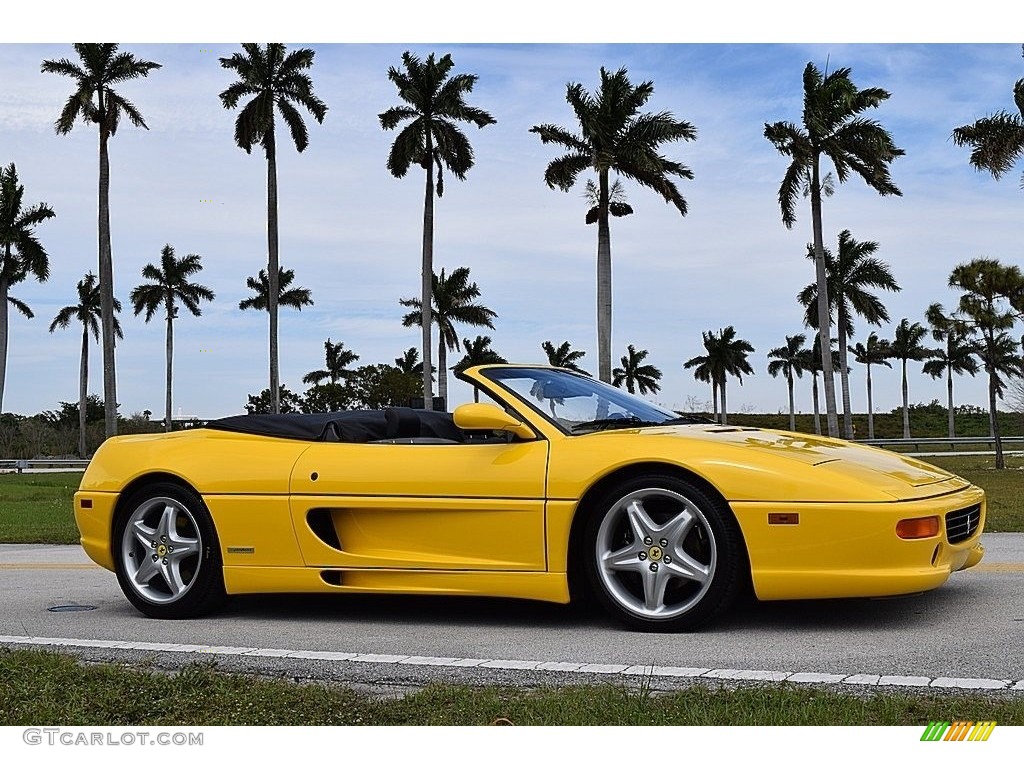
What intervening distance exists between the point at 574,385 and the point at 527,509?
3.58ft

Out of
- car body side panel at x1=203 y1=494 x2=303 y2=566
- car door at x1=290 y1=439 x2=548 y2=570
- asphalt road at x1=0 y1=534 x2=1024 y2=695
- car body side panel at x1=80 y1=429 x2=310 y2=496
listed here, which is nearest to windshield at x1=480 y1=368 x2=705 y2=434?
car door at x1=290 y1=439 x2=548 y2=570

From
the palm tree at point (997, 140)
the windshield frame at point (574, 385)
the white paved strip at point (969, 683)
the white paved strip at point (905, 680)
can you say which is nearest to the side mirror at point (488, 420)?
the windshield frame at point (574, 385)

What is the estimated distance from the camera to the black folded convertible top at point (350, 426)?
21.3ft

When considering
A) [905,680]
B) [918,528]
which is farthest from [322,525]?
[905,680]

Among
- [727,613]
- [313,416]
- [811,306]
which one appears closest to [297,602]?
[313,416]

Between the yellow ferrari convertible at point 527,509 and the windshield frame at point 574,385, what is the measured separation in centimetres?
2

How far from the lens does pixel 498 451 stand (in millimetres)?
5863

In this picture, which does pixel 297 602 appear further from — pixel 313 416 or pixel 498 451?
pixel 498 451

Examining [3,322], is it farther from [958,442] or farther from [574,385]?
[574,385]

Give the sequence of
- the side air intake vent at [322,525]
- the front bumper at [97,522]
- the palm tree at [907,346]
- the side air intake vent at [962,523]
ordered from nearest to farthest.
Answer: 1. the side air intake vent at [962,523]
2. the side air intake vent at [322,525]
3. the front bumper at [97,522]
4. the palm tree at [907,346]

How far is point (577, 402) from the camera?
627 centimetres

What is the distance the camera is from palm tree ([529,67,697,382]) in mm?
40812

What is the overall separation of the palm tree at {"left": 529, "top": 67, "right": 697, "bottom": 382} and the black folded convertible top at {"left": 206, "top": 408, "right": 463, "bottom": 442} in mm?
34040

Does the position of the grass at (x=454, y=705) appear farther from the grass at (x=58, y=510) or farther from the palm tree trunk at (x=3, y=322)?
the palm tree trunk at (x=3, y=322)
